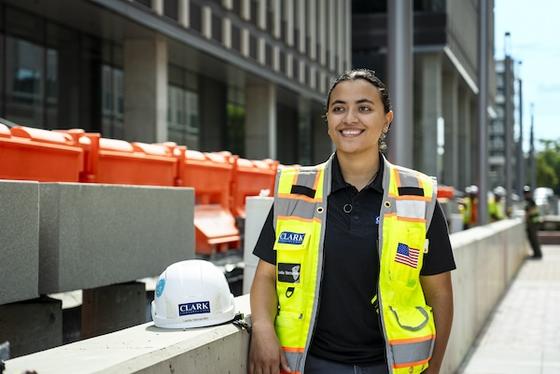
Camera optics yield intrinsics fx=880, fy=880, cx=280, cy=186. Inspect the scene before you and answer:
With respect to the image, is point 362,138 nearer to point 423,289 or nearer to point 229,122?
point 423,289

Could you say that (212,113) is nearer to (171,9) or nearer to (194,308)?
(171,9)

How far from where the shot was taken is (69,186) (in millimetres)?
5629

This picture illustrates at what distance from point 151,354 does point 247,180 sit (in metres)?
10.7

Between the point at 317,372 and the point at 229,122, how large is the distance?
41658 millimetres

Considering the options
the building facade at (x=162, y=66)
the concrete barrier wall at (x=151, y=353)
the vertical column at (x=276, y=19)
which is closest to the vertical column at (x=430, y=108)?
the building facade at (x=162, y=66)

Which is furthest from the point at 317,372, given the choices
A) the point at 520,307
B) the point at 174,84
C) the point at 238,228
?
the point at 174,84

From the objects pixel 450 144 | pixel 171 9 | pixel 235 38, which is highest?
pixel 235 38

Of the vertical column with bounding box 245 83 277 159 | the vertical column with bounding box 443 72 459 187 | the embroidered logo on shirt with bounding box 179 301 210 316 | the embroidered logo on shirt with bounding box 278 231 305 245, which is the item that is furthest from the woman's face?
the vertical column with bounding box 443 72 459 187

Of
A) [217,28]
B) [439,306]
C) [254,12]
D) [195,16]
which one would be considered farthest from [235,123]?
[439,306]

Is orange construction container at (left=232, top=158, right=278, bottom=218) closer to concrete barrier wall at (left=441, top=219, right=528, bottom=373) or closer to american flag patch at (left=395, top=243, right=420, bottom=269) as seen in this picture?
concrete barrier wall at (left=441, top=219, right=528, bottom=373)

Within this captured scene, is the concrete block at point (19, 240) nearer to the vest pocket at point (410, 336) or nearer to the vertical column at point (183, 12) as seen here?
the vest pocket at point (410, 336)

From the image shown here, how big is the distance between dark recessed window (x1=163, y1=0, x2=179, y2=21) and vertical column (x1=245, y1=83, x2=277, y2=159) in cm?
1158

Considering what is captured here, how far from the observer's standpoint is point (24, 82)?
2594cm

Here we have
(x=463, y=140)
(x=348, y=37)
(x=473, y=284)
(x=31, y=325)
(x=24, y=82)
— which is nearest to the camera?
(x=31, y=325)
